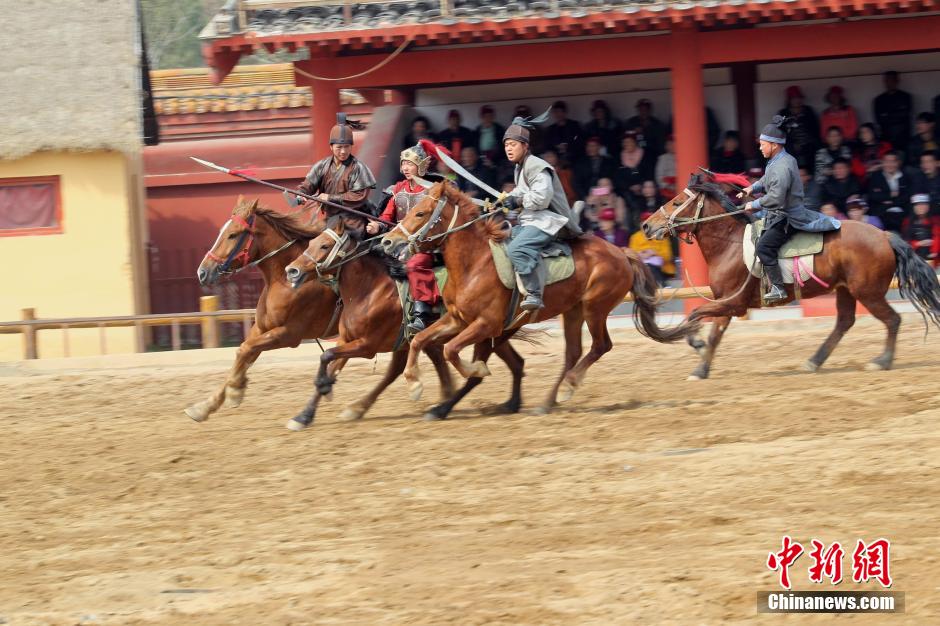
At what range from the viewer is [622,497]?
768 cm

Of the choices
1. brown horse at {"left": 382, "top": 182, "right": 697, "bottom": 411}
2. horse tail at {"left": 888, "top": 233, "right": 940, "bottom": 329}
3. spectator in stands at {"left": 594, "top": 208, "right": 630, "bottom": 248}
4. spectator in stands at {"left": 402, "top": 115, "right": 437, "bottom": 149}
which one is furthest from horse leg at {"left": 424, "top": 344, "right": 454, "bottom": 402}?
spectator in stands at {"left": 402, "top": 115, "right": 437, "bottom": 149}

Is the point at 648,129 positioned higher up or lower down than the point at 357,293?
higher up

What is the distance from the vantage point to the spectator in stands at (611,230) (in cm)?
1611

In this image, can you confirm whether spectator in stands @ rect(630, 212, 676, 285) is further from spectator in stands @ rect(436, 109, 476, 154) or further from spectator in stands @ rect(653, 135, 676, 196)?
spectator in stands @ rect(436, 109, 476, 154)

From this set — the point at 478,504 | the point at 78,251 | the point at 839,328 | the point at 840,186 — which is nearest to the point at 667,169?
the point at 840,186

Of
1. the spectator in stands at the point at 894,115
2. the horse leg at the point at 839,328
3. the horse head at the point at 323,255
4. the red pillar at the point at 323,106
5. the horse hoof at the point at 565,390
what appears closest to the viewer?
the horse head at the point at 323,255

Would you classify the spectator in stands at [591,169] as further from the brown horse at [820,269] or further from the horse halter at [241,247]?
the horse halter at [241,247]

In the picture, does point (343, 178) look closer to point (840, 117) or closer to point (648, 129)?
point (648, 129)

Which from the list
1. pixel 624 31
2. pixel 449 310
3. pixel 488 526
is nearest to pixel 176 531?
pixel 488 526

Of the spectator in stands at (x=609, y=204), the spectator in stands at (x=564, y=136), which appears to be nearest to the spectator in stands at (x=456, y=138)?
the spectator in stands at (x=564, y=136)

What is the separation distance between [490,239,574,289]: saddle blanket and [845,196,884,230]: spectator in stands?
19.3 feet

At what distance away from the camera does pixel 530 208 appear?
10.4 meters

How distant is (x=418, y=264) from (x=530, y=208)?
96cm

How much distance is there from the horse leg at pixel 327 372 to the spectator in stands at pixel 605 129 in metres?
7.47
